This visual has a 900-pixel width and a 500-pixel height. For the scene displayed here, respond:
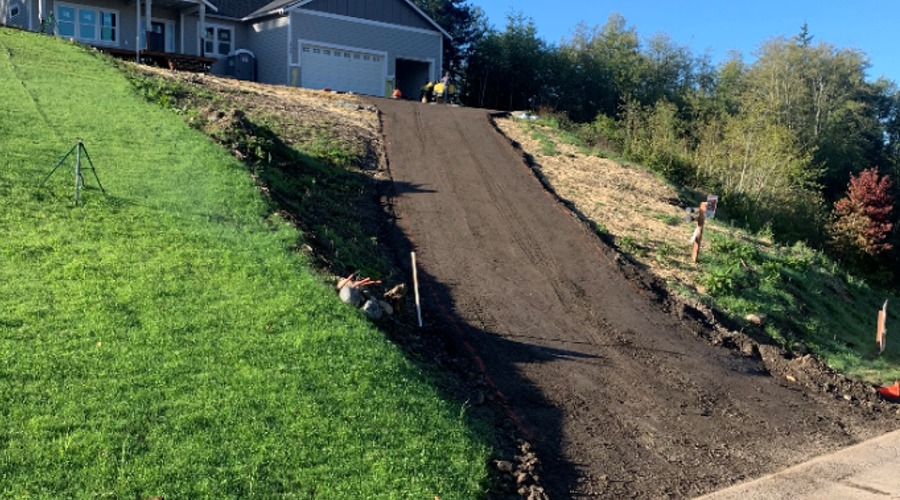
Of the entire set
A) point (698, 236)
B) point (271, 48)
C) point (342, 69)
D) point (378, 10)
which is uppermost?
point (378, 10)

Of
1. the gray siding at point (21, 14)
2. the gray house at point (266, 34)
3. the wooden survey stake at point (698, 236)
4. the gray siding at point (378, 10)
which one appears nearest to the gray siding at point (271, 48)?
the gray house at point (266, 34)

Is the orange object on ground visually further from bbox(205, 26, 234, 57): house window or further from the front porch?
bbox(205, 26, 234, 57): house window

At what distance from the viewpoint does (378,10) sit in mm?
33125

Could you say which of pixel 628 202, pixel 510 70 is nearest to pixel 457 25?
pixel 510 70

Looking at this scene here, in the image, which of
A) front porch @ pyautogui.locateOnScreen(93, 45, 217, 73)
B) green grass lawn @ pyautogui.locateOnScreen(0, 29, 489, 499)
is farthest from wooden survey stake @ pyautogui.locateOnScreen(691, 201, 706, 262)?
front porch @ pyautogui.locateOnScreen(93, 45, 217, 73)

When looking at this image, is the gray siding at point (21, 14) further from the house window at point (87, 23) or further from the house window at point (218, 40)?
the house window at point (218, 40)

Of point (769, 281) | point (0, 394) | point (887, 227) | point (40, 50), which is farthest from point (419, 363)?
point (887, 227)

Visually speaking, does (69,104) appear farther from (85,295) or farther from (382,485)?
(382,485)

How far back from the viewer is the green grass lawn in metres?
6.44

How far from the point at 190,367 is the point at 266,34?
89.5 feet

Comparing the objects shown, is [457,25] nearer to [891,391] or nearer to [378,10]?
[378,10]

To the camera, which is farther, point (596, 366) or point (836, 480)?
point (596, 366)

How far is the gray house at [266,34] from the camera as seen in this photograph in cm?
2983

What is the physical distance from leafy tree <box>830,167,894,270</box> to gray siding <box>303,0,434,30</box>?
1905 centimetres
